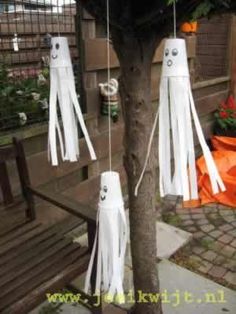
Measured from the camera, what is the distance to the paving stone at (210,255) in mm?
2967

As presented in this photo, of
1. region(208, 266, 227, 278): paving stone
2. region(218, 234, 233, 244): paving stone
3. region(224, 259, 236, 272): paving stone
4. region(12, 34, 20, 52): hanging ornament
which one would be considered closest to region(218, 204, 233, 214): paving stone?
region(218, 234, 233, 244): paving stone

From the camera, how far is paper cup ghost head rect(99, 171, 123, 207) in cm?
150

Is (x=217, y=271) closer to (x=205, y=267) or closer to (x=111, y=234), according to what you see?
(x=205, y=267)

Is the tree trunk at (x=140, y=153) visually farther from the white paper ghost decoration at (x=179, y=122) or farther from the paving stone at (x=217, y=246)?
the paving stone at (x=217, y=246)

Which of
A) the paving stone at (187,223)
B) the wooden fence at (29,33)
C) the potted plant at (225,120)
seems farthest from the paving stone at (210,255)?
the potted plant at (225,120)

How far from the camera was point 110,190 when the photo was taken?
4.95 feet

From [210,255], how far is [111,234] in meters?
1.71

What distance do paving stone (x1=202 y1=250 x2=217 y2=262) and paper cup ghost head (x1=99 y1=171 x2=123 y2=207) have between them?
1689 millimetres

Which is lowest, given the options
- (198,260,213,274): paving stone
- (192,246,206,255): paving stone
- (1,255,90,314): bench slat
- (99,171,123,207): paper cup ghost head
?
(198,260,213,274): paving stone

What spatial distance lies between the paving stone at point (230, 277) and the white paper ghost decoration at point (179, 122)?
4.91 feet

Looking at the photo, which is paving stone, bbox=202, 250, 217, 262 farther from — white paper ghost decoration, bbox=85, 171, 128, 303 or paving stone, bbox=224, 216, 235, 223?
white paper ghost decoration, bbox=85, 171, 128, 303

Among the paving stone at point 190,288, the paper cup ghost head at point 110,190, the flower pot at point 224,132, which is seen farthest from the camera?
the flower pot at point 224,132

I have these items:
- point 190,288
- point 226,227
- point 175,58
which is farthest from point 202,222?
point 175,58

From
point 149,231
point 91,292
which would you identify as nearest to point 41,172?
point 91,292
